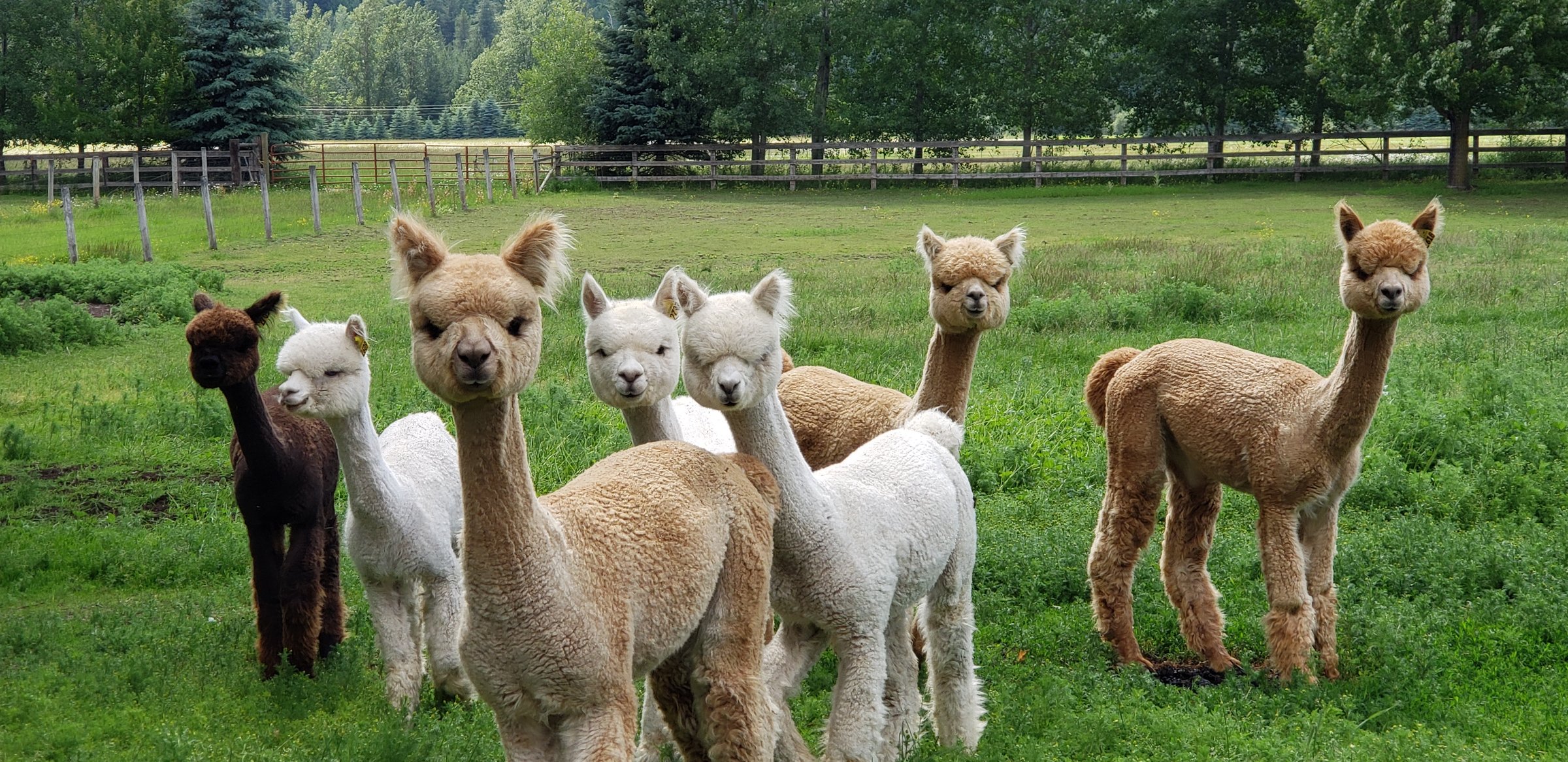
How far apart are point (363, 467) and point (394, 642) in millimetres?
863

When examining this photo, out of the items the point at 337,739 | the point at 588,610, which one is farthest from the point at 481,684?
the point at 337,739

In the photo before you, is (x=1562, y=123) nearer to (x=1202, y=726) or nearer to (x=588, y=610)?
(x=1202, y=726)

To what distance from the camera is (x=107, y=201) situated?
33.8m

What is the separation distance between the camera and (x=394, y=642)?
5969 millimetres

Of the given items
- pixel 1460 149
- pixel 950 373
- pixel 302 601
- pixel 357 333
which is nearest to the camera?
pixel 357 333

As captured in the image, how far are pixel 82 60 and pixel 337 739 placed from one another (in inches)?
1861

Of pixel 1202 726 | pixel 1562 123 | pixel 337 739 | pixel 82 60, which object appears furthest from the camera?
pixel 82 60

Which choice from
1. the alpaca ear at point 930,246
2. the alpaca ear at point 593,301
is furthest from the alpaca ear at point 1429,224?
the alpaca ear at point 593,301

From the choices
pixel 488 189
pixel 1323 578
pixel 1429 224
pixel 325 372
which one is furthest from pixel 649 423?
pixel 488 189

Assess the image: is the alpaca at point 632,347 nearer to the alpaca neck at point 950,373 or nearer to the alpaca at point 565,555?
the alpaca at point 565,555

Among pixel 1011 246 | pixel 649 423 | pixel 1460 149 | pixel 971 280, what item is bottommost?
pixel 649 423

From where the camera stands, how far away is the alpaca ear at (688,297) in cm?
467

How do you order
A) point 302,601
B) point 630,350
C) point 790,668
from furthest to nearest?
point 302,601 → point 790,668 → point 630,350

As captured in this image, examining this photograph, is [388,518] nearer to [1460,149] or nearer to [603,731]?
[603,731]
